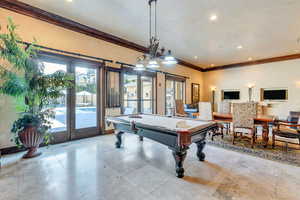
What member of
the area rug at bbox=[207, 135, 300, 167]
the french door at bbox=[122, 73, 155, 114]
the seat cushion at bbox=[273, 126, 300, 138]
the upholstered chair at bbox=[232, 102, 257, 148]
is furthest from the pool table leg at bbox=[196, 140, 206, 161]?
the french door at bbox=[122, 73, 155, 114]

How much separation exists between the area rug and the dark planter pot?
429 cm

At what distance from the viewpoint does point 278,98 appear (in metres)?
6.76

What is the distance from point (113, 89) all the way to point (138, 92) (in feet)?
3.77

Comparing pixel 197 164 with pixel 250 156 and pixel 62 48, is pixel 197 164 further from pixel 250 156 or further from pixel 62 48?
pixel 62 48

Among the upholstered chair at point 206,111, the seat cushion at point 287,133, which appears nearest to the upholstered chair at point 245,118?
the seat cushion at point 287,133

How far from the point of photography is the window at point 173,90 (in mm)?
7098

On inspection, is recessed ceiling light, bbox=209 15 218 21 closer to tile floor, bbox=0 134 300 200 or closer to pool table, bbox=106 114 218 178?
pool table, bbox=106 114 218 178

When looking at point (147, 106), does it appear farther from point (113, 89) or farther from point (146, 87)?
point (113, 89)

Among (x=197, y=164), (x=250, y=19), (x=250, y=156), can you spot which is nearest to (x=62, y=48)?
(x=197, y=164)

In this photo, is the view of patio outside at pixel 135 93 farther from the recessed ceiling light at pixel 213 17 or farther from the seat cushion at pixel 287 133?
the seat cushion at pixel 287 133

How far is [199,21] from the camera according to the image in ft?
12.2

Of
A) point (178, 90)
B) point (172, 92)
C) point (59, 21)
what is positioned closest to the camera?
point (59, 21)

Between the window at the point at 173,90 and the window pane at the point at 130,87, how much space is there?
6.54 ft

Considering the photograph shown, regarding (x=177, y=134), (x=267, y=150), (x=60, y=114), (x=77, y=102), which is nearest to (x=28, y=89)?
(x=60, y=114)
